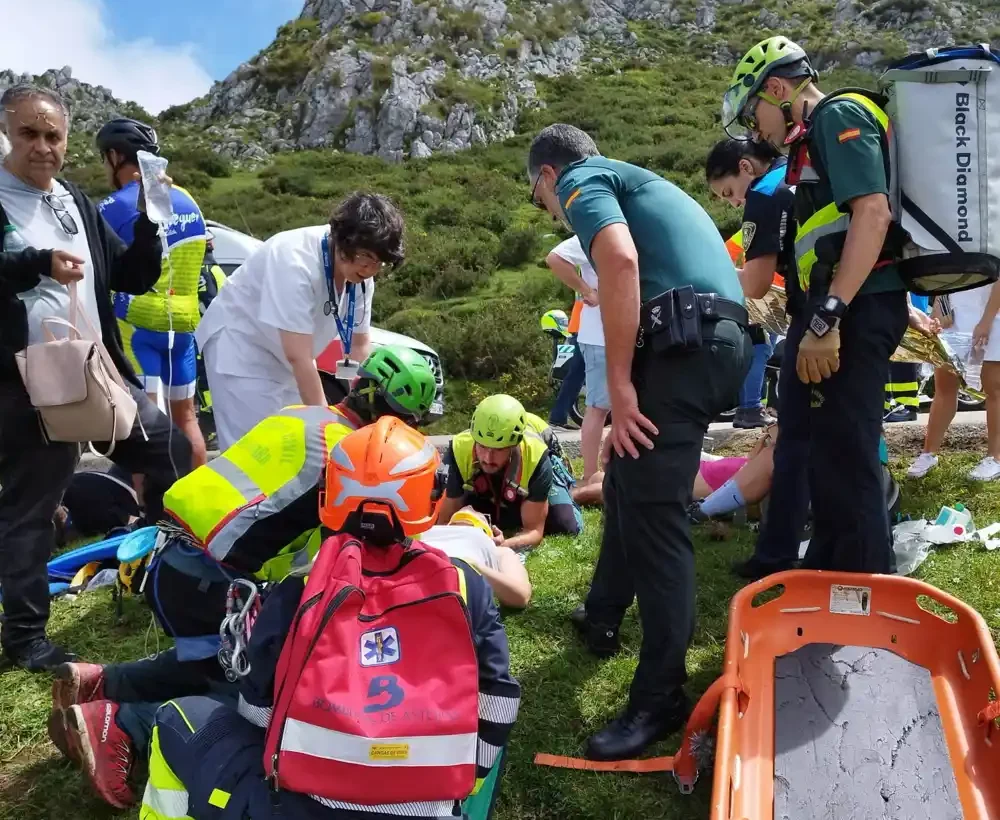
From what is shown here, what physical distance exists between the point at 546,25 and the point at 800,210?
202 ft

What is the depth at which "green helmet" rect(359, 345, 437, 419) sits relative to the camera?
272 centimetres

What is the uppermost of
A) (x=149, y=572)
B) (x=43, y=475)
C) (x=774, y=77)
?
(x=774, y=77)

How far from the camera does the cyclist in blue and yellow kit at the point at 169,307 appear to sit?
13.8 ft

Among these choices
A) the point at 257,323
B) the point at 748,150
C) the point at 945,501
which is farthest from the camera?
the point at 945,501

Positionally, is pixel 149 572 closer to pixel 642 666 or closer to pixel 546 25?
pixel 642 666

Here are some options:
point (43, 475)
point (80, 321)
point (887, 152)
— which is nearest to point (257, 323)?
point (80, 321)

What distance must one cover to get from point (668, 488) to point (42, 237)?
2560mm

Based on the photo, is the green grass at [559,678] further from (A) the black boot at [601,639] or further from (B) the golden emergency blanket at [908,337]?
(B) the golden emergency blanket at [908,337]

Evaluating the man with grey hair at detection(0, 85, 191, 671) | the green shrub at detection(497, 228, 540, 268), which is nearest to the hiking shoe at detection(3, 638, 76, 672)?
the man with grey hair at detection(0, 85, 191, 671)

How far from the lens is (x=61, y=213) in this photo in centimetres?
315

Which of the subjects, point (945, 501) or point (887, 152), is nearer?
point (887, 152)

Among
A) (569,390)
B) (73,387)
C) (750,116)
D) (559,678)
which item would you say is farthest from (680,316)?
(569,390)

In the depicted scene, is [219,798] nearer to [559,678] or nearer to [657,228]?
[559,678]

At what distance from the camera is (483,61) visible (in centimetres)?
4994
